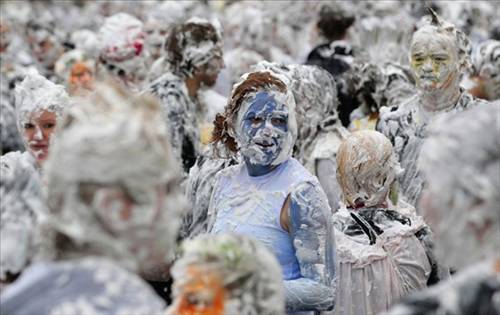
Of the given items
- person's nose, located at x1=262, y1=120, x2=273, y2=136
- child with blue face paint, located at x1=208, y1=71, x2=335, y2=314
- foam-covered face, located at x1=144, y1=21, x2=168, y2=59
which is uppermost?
person's nose, located at x1=262, y1=120, x2=273, y2=136

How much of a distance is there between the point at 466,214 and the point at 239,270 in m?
0.82

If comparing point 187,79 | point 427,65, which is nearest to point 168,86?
point 187,79

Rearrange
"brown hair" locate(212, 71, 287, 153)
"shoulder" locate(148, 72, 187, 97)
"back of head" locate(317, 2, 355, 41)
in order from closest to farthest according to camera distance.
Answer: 1. "brown hair" locate(212, 71, 287, 153)
2. "shoulder" locate(148, 72, 187, 97)
3. "back of head" locate(317, 2, 355, 41)

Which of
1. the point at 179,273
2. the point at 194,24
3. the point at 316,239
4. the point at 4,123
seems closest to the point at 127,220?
the point at 179,273

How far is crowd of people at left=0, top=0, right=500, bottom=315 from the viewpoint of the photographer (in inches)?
152

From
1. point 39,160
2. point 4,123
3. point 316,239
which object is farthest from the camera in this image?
point 4,123

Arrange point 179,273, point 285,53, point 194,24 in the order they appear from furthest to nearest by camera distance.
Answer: point 285,53 < point 194,24 < point 179,273

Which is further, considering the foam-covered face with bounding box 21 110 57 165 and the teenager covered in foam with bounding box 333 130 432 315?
the foam-covered face with bounding box 21 110 57 165

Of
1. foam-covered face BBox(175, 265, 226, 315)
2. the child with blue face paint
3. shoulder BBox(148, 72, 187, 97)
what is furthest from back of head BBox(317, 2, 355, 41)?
foam-covered face BBox(175, 265, 226, 315)

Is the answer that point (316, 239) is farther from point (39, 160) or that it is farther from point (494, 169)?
point (494, 169)

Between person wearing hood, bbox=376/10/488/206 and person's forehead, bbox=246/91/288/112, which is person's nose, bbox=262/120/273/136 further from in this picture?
person wearing hood, bbox=376/10/488/206

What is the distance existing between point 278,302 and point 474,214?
828 millimetres

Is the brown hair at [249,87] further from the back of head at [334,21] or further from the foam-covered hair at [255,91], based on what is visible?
the back of head at [334,21]

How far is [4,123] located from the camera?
12.2 metres
